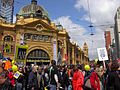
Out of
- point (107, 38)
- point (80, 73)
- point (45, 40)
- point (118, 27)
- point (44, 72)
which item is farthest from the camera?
point (107, 38)

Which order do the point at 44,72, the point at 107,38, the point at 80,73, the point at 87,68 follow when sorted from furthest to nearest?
the point at 107,38 < the point at 44,72 < the point at 80,73 < the point at 87,68

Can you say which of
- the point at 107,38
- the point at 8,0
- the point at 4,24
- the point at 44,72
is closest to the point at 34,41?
the point at 4,24

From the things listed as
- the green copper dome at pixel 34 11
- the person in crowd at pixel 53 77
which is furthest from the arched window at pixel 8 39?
the person in crowd at pixel 53 77

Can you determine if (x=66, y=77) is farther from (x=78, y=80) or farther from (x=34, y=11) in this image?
(x=34, y=11)

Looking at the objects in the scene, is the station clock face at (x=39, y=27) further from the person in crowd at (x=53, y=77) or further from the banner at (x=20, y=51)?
the person in crowd at (x=53, y=77)

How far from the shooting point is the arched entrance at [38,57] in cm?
5083

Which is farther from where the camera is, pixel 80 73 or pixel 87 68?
pixel 80 73

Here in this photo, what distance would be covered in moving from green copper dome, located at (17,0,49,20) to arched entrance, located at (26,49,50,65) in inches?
373

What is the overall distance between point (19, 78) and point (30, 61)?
38.1 metres

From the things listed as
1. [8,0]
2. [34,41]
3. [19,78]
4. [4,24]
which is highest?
[8,0]

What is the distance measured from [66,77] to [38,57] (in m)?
39.4

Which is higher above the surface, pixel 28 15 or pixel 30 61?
pixel 28 15

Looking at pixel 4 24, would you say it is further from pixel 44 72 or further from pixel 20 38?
pixel 44 72

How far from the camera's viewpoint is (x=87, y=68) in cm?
927
